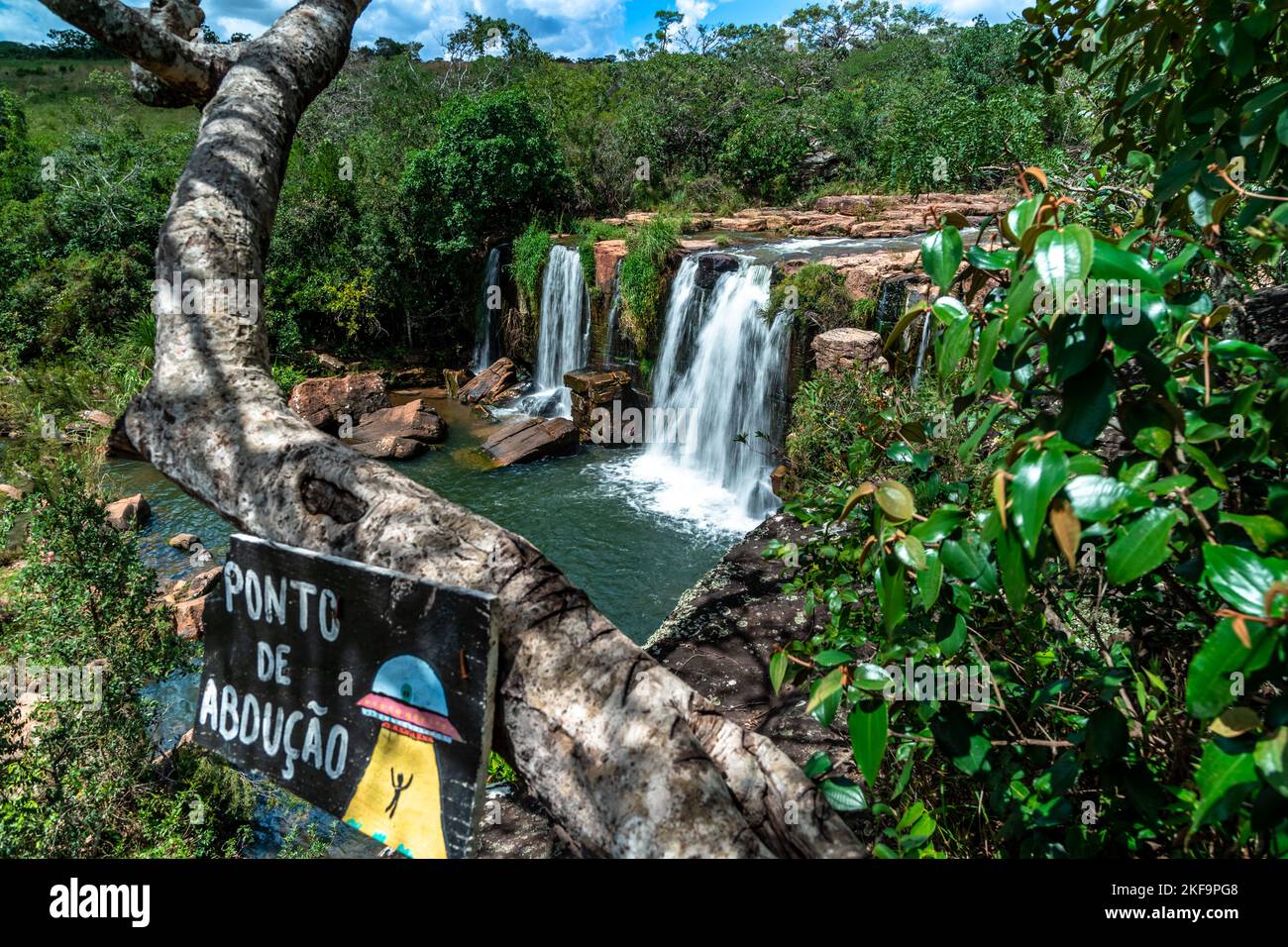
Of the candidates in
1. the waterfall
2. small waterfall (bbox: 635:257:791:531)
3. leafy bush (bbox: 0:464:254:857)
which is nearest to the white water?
small waterfall (bbox: 635:257:791:531)

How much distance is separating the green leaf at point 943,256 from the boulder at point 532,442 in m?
10.7

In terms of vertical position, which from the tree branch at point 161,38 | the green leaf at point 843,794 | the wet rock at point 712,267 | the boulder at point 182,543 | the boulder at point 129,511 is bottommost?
the boulder at point 182,543

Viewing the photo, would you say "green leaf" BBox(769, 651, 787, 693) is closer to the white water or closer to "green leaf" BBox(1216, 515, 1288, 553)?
"green leaf" BBox(1216, 515, 1288, 553)

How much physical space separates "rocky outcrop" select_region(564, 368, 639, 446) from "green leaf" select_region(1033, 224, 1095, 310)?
37.9ft

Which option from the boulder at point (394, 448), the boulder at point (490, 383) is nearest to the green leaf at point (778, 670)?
the boulder at point (394, 448)

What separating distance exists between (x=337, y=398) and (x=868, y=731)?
1403 centimetres

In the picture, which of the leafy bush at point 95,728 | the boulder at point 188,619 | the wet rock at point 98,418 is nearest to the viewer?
the leafy bush at point 95,728

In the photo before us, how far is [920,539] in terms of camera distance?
3.63 feet

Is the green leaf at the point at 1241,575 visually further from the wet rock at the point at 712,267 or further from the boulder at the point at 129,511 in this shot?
the wet rock at the point at 712,267

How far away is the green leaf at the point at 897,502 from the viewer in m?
1.08

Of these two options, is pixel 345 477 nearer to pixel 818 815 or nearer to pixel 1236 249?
pixel 818 815

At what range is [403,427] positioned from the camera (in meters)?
12.6

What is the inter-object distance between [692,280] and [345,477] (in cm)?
1042

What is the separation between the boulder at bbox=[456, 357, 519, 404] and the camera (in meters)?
14.5
